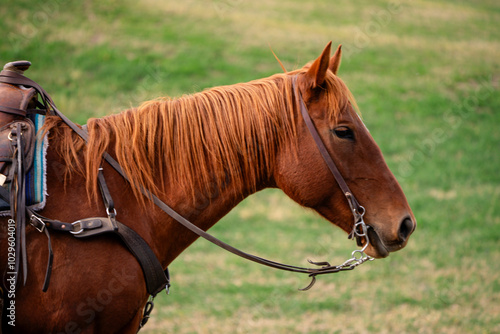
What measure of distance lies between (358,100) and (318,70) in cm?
1078

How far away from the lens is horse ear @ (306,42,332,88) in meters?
2.40

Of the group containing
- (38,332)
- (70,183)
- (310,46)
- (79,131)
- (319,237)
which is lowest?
(319,237)

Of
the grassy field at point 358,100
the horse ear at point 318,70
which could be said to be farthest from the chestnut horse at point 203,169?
the grassy field at point 358,100

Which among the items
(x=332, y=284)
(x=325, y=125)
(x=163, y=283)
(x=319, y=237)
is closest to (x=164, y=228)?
(x=163, y=283)

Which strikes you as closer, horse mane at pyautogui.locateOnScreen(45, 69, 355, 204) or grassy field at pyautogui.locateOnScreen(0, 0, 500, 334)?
horse mane at pyautogui.locateOnScreen(45, 69, 355, 204)

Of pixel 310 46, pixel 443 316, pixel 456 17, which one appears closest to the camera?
pixel 443 316

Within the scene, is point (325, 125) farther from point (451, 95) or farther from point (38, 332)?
point (451, 95)

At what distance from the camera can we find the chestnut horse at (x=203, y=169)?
7.23ft

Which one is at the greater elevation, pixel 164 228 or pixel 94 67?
pixel 164 228

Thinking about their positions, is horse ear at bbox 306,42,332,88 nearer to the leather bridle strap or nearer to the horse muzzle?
the leather bridle strap

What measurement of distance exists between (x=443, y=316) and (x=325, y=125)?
4.27 meters

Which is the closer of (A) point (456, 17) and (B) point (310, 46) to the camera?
(B) point (310, 46)

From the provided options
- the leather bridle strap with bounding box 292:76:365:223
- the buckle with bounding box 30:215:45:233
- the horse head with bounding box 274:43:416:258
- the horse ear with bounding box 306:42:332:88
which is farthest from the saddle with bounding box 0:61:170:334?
the horse ear with bounding box 306:42:332:88

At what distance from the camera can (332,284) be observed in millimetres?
6375
